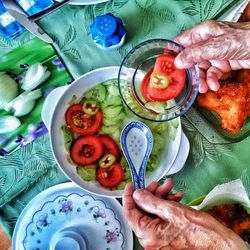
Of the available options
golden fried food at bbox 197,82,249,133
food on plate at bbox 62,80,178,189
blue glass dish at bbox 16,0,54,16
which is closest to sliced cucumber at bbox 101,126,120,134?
food on plate at bbox 62,80,178,189

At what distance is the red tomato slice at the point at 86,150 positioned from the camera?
3.77 feet

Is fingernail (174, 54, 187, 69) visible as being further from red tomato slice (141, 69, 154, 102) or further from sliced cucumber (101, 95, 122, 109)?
sliced cucumber (101, 95, 122, 109)

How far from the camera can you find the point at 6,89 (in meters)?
1.16

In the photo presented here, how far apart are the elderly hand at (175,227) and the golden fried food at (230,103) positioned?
0.93 feet

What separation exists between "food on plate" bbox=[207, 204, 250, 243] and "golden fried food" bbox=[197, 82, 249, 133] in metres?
0.18

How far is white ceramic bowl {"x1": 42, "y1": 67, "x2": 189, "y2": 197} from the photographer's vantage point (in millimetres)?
1141

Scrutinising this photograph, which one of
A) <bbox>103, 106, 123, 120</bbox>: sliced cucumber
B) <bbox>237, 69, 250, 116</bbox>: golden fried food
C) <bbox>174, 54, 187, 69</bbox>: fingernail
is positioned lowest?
<bbox>237, 69, 250, 116</bbox>: golden fried food

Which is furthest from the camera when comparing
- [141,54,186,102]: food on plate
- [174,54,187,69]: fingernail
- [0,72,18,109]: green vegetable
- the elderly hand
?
[0,72,18,109]: green vegetable

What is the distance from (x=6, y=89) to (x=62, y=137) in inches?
6.9

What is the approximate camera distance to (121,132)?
116 centimetres

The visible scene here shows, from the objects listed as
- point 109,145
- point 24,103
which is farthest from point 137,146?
point 24,103

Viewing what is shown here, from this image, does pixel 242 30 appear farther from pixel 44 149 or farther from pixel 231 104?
pixel 44 149

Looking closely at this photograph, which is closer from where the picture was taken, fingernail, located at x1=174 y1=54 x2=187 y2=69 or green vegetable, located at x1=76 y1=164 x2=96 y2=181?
fingernail, located at x1=174 y1=54 x2=187 y2=69

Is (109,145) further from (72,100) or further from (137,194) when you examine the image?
(137,194)
